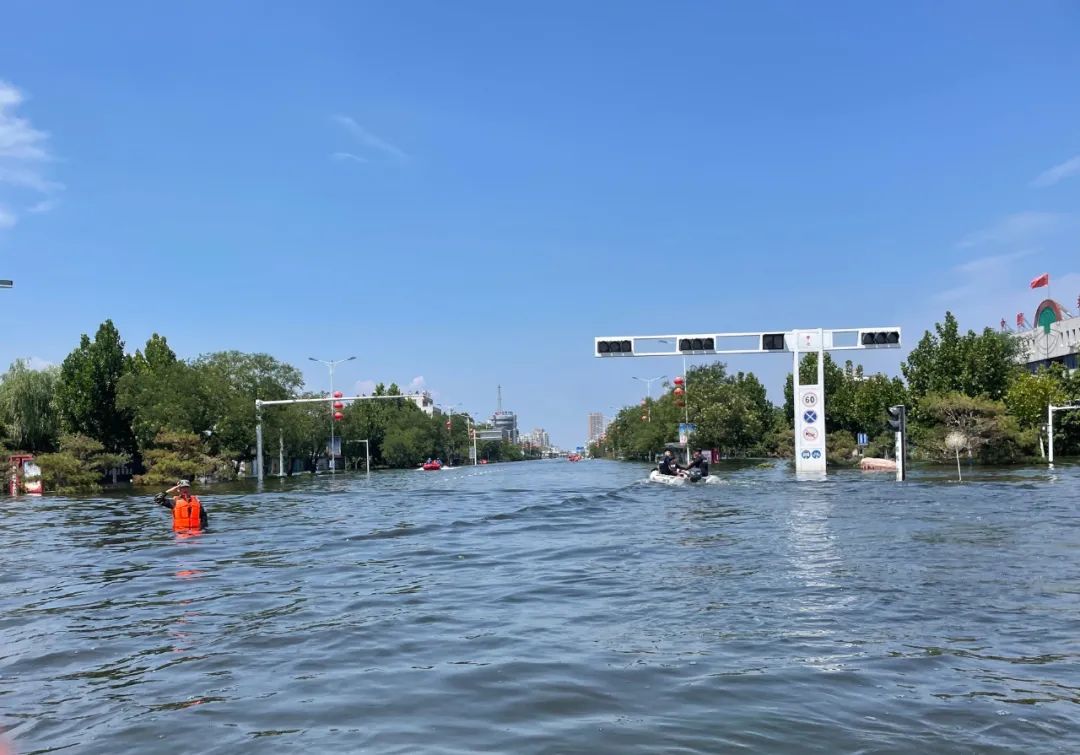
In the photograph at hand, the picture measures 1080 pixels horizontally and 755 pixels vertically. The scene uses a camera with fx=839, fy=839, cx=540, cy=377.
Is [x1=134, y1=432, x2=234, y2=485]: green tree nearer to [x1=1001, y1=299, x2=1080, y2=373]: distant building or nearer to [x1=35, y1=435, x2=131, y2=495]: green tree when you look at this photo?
[x1=35, y1=435, x2=131, y2=495]: green tree

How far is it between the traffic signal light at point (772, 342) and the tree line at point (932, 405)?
5331 millimetres

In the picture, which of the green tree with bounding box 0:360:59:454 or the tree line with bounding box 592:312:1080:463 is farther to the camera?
the green tree with bounding box 0:360:59:454

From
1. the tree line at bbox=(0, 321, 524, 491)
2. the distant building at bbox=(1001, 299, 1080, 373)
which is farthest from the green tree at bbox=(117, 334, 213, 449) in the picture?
the distant building at bbox=(1001, 299, 1080, 373)

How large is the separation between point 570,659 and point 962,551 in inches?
347

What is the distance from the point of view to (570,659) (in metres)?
7.55

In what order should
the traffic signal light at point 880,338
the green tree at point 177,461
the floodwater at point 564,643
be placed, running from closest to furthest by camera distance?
the floodwater at point 564,643 → the traffic signal light at point 880,338 → the green tree at point 177,461

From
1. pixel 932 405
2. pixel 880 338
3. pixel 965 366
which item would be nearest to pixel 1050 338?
pixel 965 366

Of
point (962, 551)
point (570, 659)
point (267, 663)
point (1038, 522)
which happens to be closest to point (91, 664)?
point (267, 663)

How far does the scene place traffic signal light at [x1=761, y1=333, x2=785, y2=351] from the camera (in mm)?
40719

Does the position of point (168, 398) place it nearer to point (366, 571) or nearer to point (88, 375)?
point (88, 375)

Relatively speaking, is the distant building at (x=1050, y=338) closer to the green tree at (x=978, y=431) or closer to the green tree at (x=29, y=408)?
the green tree at (x=978, y=431)

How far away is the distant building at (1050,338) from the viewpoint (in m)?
73.4

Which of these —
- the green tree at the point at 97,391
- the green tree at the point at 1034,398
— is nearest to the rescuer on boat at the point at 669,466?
the green tree at the point at 1034,398

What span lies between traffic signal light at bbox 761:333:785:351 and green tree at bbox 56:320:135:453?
162ft
